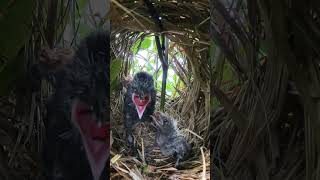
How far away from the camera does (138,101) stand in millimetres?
1324

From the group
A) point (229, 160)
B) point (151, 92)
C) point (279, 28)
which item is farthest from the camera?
point (151, 92)

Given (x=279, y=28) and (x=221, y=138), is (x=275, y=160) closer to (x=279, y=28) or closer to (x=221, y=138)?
(x=221, y=138)

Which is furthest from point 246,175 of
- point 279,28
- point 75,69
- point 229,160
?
point 75,69

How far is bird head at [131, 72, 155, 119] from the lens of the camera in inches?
51.4

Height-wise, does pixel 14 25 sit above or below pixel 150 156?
above

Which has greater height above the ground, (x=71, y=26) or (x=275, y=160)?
(x=71, y=26)

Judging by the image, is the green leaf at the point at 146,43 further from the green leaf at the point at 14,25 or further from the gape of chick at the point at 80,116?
the green leaf at the point at 14,25

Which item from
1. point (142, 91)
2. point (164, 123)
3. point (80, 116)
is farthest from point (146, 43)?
point (80, 116)

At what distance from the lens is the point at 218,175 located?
87cm

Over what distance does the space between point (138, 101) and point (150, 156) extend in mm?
180

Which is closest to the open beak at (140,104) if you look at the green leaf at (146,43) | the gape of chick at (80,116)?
the green leaf at (146,43)

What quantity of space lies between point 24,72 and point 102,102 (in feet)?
0.57

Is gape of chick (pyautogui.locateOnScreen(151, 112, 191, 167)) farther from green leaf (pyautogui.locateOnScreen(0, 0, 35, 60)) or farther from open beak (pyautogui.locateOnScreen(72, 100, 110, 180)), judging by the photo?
green leaf (pyautogui.locateOnScreen(0, 0, 35, 60))

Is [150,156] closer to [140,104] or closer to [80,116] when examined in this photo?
[140,104]
